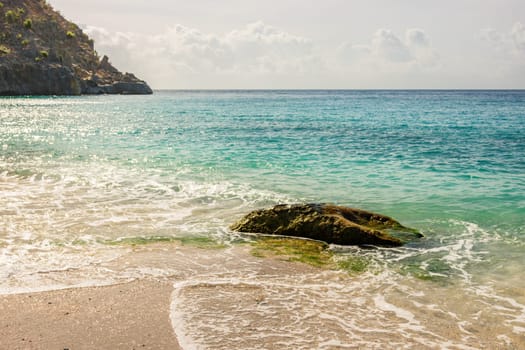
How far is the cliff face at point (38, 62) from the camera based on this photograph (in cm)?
14612

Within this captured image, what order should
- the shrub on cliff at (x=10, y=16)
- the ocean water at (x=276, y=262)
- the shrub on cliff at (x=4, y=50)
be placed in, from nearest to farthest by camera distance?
the ocean water at (x=276, y=262) → the shrub on cliff at (x=4, y=50) → the shrub on cliff at (x=10, y=16)

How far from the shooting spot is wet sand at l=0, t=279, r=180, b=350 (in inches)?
252

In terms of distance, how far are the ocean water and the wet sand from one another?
37 cm

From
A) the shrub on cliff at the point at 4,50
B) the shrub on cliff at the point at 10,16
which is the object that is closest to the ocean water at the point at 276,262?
the shrub on cliff at the point at 4,50

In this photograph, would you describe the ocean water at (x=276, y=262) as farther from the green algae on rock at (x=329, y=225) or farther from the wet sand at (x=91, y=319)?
the green algae on rock at (x=329, y=225)

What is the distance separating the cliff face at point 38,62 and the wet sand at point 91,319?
504 ft

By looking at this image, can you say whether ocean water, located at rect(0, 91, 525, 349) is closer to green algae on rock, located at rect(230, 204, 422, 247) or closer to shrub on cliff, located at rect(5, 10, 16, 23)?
green algae on rock, located at rect(230, 204, 422, 247)

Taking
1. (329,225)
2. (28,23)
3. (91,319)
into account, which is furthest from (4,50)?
(91,319)

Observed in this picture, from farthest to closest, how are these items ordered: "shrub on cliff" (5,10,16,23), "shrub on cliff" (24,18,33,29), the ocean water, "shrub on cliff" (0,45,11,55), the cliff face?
"shrub on cliff" (24,18,33,29) → "shrub on cliff" (5,10,16,23) → "shrub on cliff" (0,45,11,55) → the cliff face → the ocean water

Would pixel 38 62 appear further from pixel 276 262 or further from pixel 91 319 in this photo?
pixel 91 319

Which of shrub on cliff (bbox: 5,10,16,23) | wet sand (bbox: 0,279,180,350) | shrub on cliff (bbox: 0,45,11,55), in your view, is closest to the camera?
wet sand (bbox: 0,279,180,350)

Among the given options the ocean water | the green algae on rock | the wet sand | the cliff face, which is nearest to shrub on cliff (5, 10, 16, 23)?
the cliff face

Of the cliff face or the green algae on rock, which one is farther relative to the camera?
the cliff face

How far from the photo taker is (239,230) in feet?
40.7
